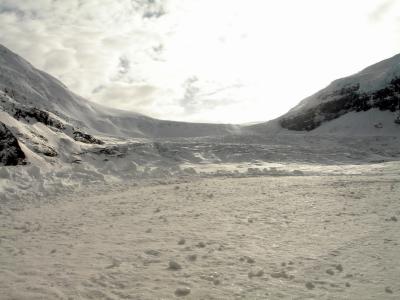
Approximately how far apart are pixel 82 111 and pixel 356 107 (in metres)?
47.4

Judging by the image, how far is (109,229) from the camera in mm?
11664

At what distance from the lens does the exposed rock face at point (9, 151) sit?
20638mm

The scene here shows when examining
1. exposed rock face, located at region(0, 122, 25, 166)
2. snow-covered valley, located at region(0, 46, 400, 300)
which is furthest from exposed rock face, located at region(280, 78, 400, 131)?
exposed rock face, located at region(0, 122, 25, 166)

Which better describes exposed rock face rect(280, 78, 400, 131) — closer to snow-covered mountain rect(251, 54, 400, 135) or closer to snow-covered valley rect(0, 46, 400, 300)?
snow-covered mountain rect(251, 54, 400, 135)

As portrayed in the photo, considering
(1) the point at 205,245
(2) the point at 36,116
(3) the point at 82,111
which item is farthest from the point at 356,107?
(1) the point at 205,245

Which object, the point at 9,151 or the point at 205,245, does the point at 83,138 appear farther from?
the point at 205,245

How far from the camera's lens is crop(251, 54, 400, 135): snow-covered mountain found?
2176 inches

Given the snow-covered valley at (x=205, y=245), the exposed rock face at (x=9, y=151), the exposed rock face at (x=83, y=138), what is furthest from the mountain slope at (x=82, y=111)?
the snow-covered valley at (x=205, y=245)

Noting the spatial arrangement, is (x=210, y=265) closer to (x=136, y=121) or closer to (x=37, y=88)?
(x=37, y=88)

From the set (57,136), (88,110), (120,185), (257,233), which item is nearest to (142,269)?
(257,233)

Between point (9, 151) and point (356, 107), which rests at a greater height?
point (356, 107)

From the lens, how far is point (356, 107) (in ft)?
202

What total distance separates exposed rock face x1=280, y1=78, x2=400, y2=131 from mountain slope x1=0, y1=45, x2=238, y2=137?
1433 centimetres

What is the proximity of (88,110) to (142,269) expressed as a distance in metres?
70.8
